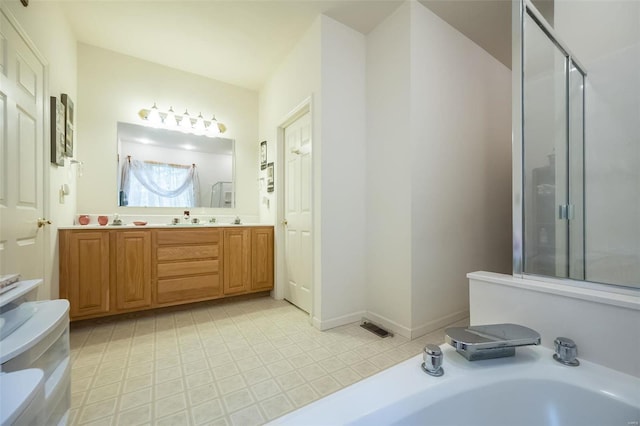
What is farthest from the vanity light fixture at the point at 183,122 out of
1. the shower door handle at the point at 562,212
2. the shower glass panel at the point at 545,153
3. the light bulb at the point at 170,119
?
the shower door handle at the point at 562,212

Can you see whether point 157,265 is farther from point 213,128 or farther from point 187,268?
point 213,128

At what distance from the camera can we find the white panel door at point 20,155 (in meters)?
1.32

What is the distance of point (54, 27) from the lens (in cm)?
193

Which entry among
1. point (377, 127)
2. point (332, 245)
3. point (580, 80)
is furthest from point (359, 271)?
point (580, 80)

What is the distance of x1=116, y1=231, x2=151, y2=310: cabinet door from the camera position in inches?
85.1

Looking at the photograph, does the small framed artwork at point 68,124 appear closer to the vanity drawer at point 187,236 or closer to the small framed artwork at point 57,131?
the small framed artwork at point 57,131

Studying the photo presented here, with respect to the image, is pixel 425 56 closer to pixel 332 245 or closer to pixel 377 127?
pixel 377 127

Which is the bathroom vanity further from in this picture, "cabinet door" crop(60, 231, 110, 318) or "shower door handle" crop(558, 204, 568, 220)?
"shower door handle" crop(558, 204, 568, 220)

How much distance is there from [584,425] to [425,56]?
2349mm

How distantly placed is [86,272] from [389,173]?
269cm

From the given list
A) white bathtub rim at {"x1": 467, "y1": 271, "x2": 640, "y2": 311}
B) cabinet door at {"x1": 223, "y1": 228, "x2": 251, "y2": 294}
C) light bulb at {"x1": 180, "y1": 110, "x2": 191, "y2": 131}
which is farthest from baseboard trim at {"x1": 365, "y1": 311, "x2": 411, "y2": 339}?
light bulb at {"x1": 180, "y1": 110, "x2": 191, "y2": 131}

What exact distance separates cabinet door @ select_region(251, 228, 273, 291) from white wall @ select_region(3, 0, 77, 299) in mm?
1574

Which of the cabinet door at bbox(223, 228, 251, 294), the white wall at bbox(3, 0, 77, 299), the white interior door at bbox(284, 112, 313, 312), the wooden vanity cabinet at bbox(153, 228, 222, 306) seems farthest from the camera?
the cabinet door at bbox(223, 228, 251, 294)

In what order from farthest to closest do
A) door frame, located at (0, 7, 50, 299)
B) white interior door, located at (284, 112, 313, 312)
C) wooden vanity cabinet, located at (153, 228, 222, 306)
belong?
white interior door, located at (284, 112, 313, 312) → wooden vanity cabinet, located at (153, 228, 222, 306) → door frame, located at (0, 7, 50, 299)
